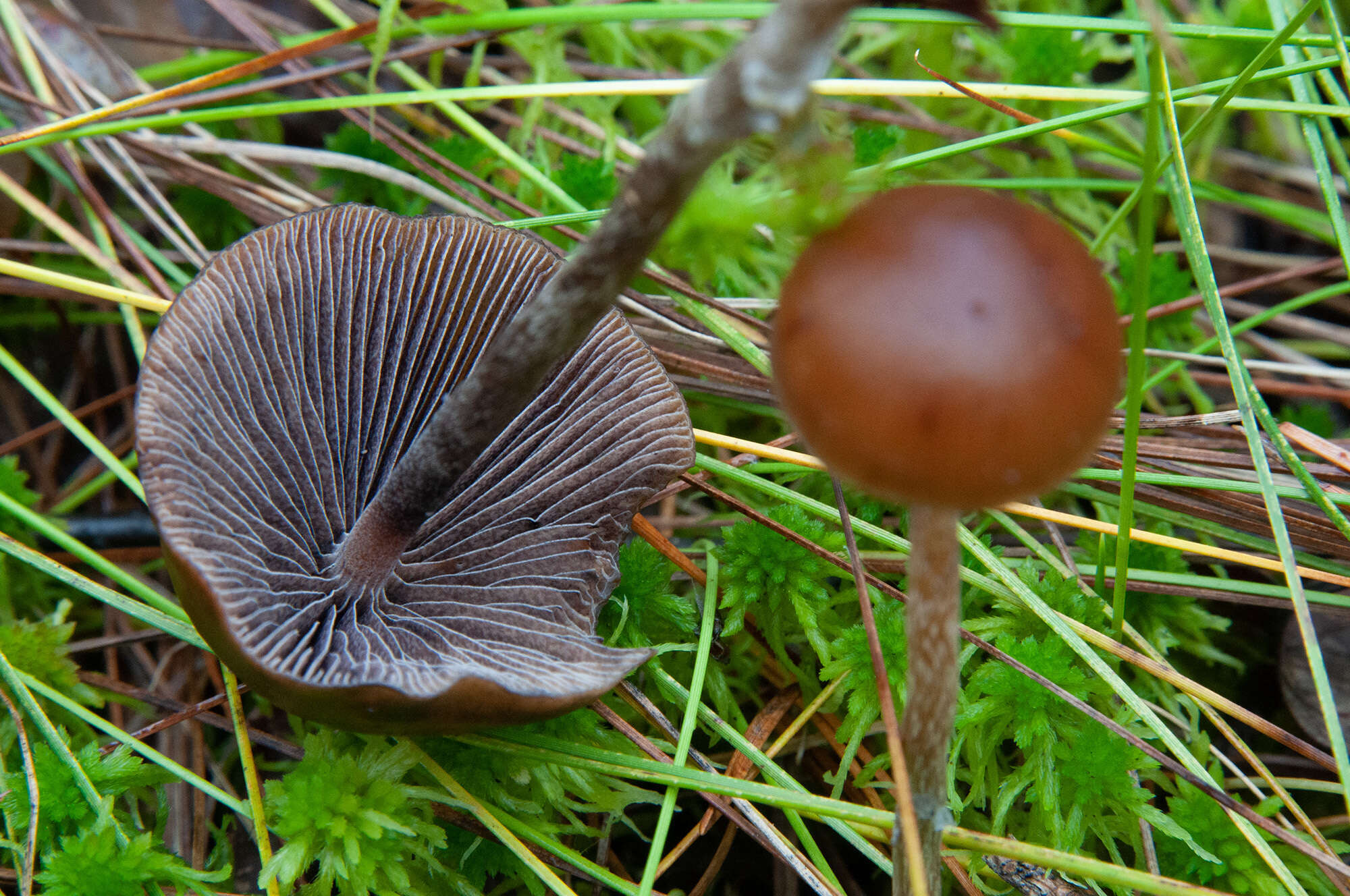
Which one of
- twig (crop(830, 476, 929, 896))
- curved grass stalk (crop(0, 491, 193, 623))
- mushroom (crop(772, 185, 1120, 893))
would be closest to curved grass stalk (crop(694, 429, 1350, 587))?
twig (crop(830, 476, 929, 896))

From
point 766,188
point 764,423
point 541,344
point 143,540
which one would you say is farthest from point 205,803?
point 766,188

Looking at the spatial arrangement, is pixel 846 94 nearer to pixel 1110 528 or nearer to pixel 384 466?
pixel 1110 528

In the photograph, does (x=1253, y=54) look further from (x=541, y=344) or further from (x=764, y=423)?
(x=541, y=344)

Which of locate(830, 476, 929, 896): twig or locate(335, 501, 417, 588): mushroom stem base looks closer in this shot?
locate(830, 476, 929, 896): twig

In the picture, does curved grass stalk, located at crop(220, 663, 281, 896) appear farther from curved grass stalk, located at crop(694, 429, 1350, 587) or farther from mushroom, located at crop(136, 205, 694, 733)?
curved grass stalk, located at crop(694, 429, 1350, 587)

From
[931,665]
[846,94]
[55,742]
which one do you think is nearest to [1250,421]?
[931,665]

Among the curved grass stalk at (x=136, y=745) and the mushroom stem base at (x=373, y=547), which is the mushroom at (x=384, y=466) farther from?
the curved grass stalk at (x=136, y=745)
